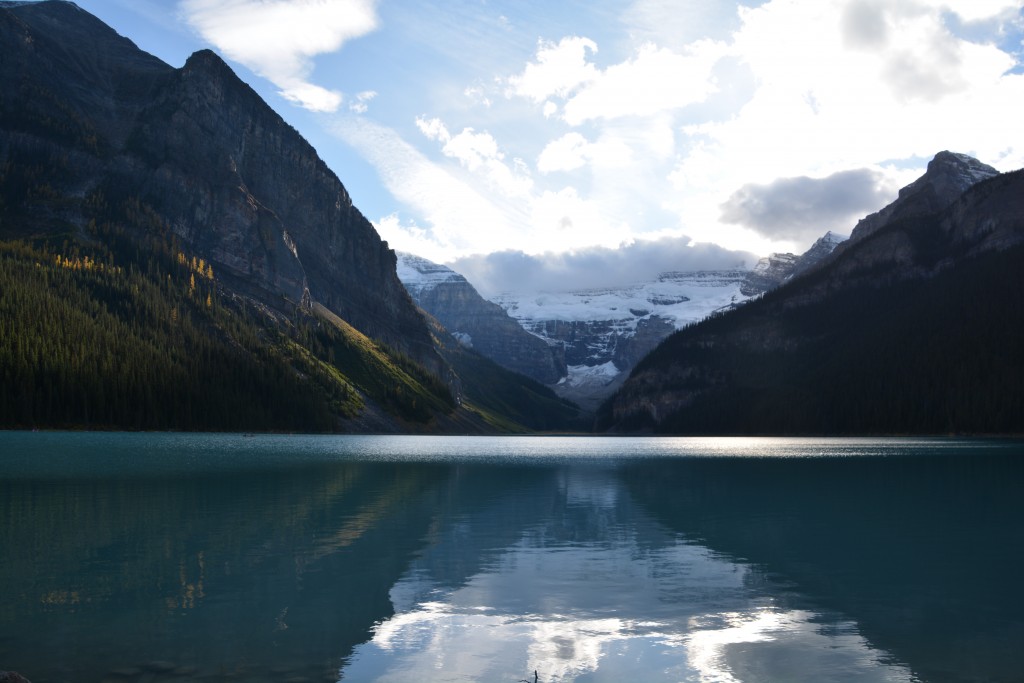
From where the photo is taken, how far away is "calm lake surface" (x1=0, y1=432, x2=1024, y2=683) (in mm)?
22141

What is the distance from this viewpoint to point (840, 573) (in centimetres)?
3553

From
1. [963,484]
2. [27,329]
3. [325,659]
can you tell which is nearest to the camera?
[325,659]

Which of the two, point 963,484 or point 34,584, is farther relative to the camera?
point 963,484

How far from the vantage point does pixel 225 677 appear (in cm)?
2014

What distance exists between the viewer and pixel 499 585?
32.3 meters

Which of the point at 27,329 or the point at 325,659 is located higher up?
the point at 27,329

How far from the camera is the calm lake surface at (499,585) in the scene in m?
22.1

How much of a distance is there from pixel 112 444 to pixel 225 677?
119262mm

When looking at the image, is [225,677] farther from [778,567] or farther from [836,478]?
[836,478]

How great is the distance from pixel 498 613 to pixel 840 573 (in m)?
16.8

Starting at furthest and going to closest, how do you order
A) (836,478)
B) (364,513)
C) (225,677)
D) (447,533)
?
(836,478), (364,513), (447,533), (225,677)

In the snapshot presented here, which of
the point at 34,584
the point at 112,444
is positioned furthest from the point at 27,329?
the point at 34,584

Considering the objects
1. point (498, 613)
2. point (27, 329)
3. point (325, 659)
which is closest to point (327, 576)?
point (498, 613)

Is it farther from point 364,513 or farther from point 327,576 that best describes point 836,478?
point 327,576
